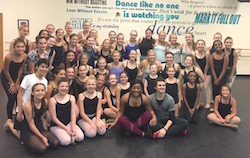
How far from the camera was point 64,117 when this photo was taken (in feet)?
10.7

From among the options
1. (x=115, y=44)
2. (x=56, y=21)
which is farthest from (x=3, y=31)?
(x=115, y=44)

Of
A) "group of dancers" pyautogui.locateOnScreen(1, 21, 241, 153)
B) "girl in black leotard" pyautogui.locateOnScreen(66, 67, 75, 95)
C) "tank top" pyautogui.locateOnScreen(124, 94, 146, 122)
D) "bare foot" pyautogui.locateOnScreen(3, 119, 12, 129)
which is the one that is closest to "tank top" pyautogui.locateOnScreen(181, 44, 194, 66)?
"group of dancers" pyautogui.locateOnScreen(1, 21, 241, 153)

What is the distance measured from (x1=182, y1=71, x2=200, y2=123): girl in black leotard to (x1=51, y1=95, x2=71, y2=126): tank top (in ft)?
5.83

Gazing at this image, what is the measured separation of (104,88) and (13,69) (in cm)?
126

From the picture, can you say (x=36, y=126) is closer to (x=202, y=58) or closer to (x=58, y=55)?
(x=58, y=55)

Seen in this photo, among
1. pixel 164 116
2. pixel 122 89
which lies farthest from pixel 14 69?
pixel 164 116

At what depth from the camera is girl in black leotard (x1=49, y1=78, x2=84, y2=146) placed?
317 cm

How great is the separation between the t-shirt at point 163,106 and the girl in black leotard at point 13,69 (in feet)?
5.61

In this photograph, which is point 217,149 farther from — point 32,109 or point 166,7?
point 166,7

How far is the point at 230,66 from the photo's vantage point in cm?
466

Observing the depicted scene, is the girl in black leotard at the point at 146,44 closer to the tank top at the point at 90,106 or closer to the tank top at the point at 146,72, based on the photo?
the tank top at the point at 146,72

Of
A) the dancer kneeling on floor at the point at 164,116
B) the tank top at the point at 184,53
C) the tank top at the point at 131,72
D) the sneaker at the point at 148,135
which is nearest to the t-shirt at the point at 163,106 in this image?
the dancer kneeling on floor at the point at 164,116

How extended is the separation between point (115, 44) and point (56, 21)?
257 centimetres

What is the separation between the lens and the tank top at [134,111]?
3465 mm
